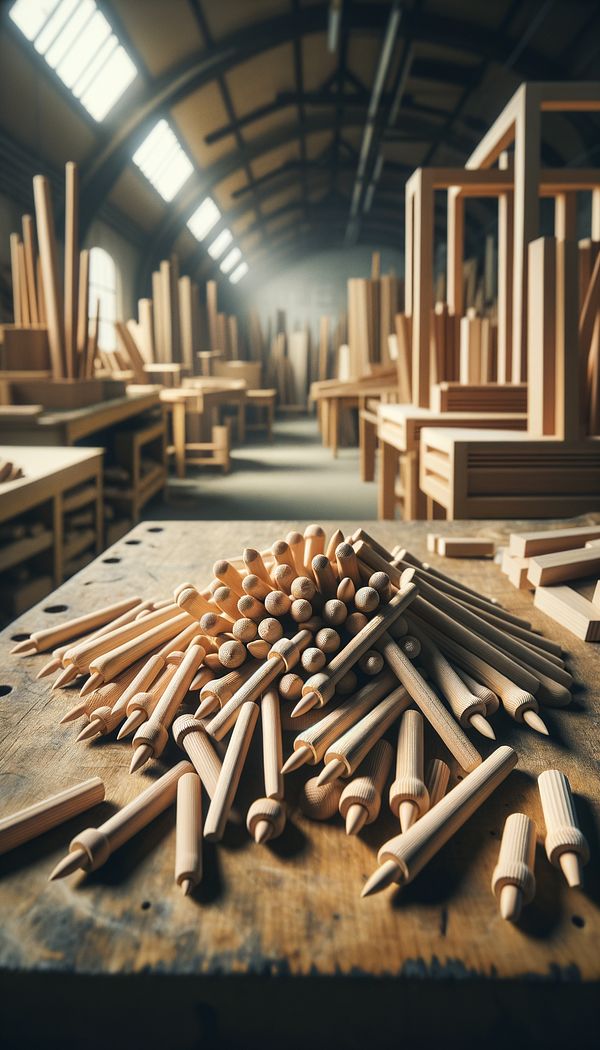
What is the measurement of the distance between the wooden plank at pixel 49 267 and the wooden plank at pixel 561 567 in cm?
345

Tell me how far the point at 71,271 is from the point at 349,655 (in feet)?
12.3

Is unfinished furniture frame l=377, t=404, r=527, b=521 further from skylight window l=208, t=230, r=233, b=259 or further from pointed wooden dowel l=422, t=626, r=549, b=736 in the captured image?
skylight window l=208, t=230, r=233, b=259

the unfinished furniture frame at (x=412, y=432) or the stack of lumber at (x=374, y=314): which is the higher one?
the stack of lumber at (x=374, y=314)

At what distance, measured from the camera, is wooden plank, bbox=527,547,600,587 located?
1.81 metres

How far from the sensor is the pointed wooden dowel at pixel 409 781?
940 mm

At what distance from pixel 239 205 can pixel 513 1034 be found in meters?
17.2

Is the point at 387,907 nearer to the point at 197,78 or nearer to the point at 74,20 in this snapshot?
the point at 74,20

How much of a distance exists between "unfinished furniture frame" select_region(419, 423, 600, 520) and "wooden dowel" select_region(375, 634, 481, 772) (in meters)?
1.53

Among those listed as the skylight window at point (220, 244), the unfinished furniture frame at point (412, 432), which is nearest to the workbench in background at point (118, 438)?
the unfinished furniture frame at point (412, 432)

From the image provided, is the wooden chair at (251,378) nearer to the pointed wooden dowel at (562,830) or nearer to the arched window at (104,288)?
the arched window at (104,288)

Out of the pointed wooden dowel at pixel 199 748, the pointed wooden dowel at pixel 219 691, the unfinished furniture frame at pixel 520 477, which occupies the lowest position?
the pointed wooden dowel at pixel 199 748

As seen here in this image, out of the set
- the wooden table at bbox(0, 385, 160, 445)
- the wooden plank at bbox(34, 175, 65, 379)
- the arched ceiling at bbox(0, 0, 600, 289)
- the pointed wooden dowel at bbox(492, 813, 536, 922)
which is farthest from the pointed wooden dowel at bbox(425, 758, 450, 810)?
the arched ceiling at bbox(0, 0, 600, 289)

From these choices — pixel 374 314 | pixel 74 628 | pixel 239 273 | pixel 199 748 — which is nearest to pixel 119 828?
pixel 199 748

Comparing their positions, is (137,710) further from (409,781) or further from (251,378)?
(251,378)
